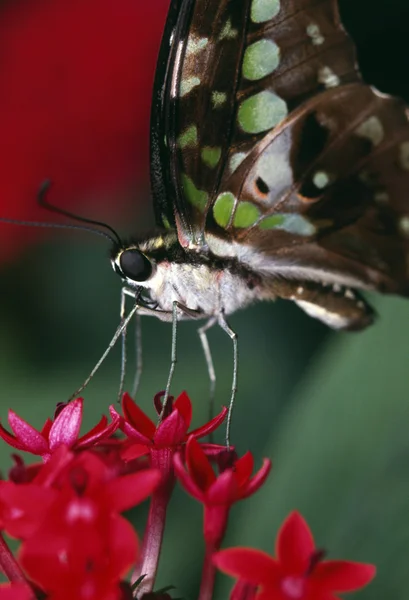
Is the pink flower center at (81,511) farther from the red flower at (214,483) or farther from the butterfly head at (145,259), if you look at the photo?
the butterfly head at (145,259)

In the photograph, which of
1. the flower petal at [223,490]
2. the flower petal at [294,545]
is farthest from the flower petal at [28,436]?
the flower petal at [294,545]

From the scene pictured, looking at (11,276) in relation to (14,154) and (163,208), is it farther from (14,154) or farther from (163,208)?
(163,208)

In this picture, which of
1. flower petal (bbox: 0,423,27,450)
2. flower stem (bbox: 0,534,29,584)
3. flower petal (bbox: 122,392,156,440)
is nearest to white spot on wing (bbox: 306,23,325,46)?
flower petal (bbox: 122,392,156,440)

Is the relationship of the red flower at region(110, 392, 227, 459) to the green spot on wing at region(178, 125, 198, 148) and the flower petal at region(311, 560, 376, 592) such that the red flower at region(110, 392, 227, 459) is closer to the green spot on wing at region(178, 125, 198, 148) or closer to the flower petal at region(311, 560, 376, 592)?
the flower petal at region(311, 560, 376, 592)

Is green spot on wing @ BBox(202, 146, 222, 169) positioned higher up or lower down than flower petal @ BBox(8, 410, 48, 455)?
higher up

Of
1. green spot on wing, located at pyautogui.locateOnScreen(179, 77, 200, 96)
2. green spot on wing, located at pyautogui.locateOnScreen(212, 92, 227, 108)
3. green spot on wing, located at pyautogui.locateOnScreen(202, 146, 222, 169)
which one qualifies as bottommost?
green spot on wing, located at pyautogui.locateOnScreen(202, 146, 222, 169)

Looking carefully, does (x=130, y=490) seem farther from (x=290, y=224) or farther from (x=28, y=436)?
(x=290, y=224)

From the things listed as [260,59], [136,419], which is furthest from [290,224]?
[136,419]
